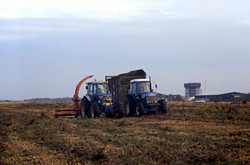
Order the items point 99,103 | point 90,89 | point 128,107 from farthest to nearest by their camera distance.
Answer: point 128,107, point 90,89, point 99,103

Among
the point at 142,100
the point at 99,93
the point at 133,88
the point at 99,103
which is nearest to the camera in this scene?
the point at 99,103

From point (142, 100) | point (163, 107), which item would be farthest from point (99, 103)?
point (163, 107)

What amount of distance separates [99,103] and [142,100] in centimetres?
325

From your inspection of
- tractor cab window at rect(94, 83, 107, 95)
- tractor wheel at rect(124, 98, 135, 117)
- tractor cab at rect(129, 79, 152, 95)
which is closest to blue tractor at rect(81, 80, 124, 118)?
tractor cab window at rect(94, 83, 107, 95)

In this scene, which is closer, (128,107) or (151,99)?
(151,99)

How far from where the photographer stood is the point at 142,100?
2284cm

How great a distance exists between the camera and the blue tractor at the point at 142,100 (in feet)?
74.0

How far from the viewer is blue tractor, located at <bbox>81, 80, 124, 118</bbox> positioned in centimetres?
2119

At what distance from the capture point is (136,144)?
973cm

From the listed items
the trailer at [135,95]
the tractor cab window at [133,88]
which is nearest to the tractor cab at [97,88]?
the trailer at [135,95]

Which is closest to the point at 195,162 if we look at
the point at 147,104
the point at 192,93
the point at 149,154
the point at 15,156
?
the point at 149,154

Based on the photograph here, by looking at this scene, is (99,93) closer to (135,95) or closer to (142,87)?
(135,95)

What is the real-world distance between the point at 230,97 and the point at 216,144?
7454 centimetres

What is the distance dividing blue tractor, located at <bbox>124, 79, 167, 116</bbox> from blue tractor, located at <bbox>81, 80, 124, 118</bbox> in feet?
4.22
